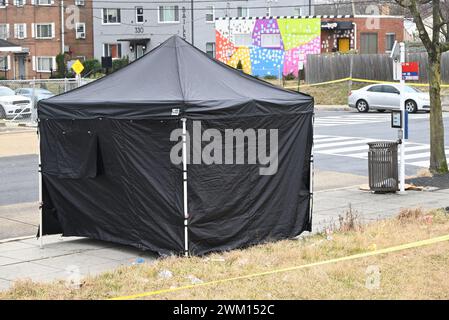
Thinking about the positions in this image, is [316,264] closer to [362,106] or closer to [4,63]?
[362,106]

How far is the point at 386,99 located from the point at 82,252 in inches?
1121

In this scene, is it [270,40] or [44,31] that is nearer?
[270,40]

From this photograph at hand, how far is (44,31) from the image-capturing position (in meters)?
66.4

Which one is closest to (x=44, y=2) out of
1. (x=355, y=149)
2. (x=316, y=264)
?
(x=355, y=149)

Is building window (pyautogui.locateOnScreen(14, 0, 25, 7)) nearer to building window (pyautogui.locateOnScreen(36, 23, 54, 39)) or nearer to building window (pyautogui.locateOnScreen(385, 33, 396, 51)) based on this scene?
building window (pyautogui.locateOnScreen(36, 23, 54, 39))

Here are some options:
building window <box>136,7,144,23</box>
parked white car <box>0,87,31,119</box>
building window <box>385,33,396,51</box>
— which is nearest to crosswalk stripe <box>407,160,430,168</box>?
parked white car <box>0,87,31,119</box>

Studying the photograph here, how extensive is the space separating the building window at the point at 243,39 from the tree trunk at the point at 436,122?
43.3m

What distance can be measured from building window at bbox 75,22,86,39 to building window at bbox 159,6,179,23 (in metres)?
6.73

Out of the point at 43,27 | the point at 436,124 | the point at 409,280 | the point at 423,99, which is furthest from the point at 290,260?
the point at 43,27

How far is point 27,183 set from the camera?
17531 mm

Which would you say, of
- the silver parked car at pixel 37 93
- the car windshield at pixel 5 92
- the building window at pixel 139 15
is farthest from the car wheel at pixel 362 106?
the building window at pixel 139 15

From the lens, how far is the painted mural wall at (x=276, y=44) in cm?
5881
